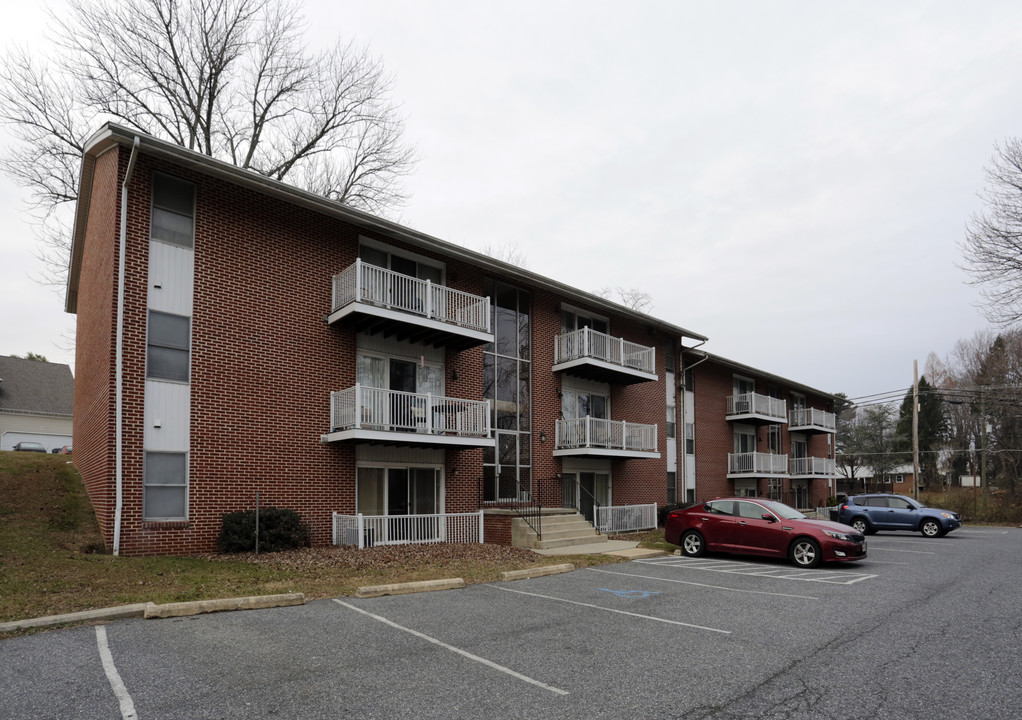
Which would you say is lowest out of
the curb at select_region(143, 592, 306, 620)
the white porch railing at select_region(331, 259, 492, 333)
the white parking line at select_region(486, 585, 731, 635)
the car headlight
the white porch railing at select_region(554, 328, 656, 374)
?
the white parking line at select_region(486, 585, 731, 635)

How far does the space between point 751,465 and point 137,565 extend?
25966 millimetres

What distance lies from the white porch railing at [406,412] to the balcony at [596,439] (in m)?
4.54

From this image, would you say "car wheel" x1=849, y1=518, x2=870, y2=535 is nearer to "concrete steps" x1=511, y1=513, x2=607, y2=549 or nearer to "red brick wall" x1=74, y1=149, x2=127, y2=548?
"concrete steps" x1=511, y1=513, x2=607, y2=549

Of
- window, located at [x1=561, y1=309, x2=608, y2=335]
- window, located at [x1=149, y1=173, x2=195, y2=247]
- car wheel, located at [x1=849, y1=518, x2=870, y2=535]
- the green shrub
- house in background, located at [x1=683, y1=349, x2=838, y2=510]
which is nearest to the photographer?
the green shrub

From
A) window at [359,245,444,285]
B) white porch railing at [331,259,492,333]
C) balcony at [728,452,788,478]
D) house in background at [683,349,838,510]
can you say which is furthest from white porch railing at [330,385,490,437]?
balcony at [728,452,788,478]

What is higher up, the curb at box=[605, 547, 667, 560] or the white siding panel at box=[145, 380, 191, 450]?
the white siding panel at box=[145, 380, 191, 450]

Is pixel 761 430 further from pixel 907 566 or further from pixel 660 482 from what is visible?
pixel 907 566

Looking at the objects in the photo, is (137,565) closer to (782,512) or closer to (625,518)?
(782,512)

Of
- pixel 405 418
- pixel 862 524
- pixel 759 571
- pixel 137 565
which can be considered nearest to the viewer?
pixel 137 565

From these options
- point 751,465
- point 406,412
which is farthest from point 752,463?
point 406,412

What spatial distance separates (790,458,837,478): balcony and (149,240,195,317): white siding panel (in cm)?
2978

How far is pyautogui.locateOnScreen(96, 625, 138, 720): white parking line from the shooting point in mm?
4871

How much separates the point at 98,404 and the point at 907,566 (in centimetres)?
1713

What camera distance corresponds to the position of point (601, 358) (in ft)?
72.2
